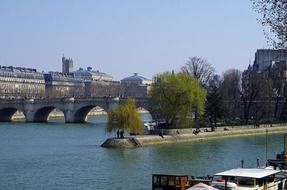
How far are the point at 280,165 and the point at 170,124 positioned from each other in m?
26.8

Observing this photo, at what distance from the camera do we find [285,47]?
57.2 feet

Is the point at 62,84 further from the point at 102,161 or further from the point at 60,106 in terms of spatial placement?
the point at 102,161

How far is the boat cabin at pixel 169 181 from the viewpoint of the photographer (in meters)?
21.3

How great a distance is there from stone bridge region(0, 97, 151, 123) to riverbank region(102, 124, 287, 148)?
23.0 meters

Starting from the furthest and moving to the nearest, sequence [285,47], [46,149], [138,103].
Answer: [138,103], [46,149], [285,47]

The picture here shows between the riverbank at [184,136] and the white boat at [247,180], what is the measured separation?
874 inches

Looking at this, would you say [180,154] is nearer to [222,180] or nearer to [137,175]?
[137,175]

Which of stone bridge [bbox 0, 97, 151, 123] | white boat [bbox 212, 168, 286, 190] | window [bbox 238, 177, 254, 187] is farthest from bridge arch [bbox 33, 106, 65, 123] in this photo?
window [bbox 238, 177, 254, 187]

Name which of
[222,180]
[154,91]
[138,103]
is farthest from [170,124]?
[222,180]

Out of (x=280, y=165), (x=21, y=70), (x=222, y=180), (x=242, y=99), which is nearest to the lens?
(x=222, y=180)

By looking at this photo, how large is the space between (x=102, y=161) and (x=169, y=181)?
14197 mm

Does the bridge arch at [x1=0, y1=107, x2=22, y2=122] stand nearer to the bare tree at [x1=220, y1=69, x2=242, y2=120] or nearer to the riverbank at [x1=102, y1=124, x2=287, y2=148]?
Result: the bare tree at [x1=220, y1=69, x2=242, y2=120]

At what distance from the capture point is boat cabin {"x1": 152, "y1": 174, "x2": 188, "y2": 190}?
837 inches

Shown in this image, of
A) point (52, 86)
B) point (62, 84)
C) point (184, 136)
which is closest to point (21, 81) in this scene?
point (52, 86)
